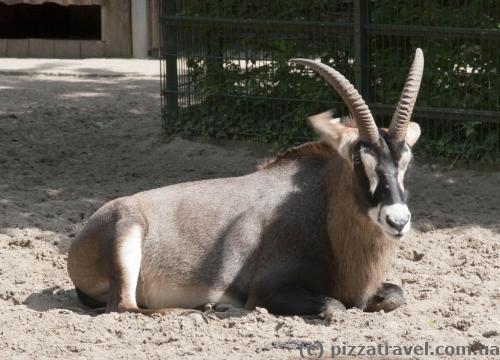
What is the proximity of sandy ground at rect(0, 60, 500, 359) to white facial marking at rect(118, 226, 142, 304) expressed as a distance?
0.33 metres

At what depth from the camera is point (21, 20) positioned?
20969 mm

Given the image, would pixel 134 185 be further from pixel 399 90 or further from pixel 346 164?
pixel 346 164

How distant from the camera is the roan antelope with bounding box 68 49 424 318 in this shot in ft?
22.2

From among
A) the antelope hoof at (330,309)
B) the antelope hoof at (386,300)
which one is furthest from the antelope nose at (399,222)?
the antelope hoof at (386,300)

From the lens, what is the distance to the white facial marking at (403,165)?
6475 mm

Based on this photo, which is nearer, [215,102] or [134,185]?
[134,185]

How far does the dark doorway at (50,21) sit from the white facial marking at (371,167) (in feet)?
48.2

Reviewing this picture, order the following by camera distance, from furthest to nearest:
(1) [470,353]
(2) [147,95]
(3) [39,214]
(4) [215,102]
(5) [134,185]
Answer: (2) [147,95], (4) [215,102], (5) [134,185], (3) [39,214], (1) [470,353]

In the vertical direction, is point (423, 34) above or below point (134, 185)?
above

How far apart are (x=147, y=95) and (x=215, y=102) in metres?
2.60

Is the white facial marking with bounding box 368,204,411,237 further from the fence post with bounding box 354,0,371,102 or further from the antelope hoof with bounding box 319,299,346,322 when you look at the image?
the fence post with bounding box 354,0,371,102

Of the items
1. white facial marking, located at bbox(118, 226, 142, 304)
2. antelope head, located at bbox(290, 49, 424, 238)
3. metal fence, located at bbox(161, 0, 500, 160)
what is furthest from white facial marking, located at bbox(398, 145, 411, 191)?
metal fence, located at bbox(161, 0, 500, 160)

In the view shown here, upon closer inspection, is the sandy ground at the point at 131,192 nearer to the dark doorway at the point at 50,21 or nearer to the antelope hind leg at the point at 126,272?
the antelope hind leg at the point at 126,272

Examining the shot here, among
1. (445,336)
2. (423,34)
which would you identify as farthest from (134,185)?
(445,336)
